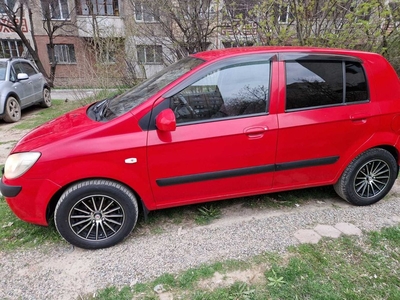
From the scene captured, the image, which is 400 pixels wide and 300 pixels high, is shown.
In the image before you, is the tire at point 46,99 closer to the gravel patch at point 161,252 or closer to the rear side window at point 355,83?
the gravel patch at point 161,252

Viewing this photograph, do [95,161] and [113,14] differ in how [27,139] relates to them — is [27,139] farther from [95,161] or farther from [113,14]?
[113,14]

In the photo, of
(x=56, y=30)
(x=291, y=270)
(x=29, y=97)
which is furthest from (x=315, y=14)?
(x=56, y=30)

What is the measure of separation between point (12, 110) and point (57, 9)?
1640 cm

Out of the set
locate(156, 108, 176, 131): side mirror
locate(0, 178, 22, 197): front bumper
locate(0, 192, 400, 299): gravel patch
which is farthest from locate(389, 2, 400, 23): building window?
locate(0, 178, 22, 197): front bumper

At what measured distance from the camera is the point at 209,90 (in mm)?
2512

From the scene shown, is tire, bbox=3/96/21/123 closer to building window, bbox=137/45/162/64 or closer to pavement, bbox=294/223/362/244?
building window, bbox=137/45/162/64

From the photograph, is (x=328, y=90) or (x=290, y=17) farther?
(x=290, y=17)

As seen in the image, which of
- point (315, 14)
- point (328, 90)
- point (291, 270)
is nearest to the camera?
point (291, 270)

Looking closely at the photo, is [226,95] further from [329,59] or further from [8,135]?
[8,135]

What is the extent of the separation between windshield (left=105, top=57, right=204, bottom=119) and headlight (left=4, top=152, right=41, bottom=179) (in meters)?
0.70

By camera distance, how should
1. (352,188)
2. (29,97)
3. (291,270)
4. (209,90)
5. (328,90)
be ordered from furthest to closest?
(29,97) → (352,188) → (328,90) → (209,90) → (291,270)

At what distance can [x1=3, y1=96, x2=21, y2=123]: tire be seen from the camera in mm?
6777

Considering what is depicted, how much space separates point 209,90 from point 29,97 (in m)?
7.35

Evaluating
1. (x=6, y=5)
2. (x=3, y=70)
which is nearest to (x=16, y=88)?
(x=3, y=70)
